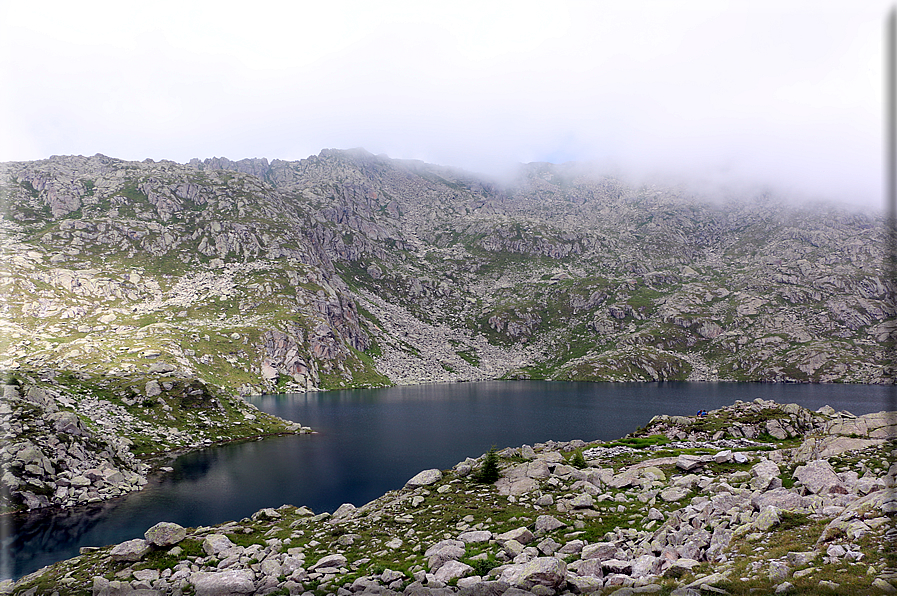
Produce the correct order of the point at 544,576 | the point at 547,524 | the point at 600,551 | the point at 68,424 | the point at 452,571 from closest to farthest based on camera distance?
1. the point at 544,576
2. the point at 600,551
3. the point at 452,571
4. the point at 547,524
5. the point at 68,424

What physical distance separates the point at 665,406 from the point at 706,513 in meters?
156

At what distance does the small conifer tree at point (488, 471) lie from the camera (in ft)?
132

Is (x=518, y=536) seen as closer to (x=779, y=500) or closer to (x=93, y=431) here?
(x=779, y=500)

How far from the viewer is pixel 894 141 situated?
34.4 feet

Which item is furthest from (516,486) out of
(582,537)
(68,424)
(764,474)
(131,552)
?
(68,424)

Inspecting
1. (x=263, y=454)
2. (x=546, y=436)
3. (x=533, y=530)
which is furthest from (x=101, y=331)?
(x=533, y=530)

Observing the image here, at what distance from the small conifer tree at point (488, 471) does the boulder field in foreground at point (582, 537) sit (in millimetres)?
1238

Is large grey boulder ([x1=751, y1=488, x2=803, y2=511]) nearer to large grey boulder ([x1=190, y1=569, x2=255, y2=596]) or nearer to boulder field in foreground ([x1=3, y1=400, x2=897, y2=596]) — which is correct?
boulder field in foreground ([x1=3, y1=400, x2=897, y2=596])

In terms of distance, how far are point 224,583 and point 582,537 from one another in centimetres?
2044

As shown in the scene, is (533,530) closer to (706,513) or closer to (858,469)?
(706,513)

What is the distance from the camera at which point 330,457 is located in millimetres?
85375

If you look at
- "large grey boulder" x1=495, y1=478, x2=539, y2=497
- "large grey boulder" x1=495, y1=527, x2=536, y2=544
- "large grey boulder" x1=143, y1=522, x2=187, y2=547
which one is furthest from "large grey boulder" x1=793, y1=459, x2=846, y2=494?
"large grey boulder" x1=143, y1=522, x2=187, y2=547

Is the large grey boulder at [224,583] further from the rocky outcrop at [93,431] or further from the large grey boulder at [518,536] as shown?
the rocky outcrop at [93,431]

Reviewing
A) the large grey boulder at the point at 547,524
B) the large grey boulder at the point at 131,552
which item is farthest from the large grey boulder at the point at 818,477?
the large grey boulder at the point at 131,552
